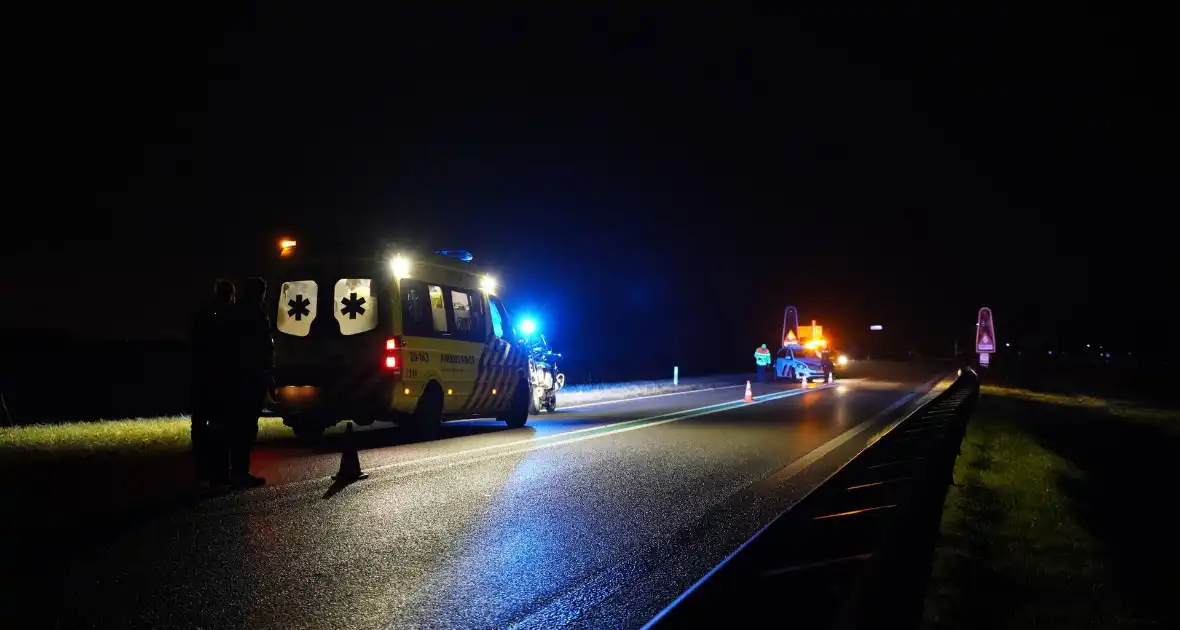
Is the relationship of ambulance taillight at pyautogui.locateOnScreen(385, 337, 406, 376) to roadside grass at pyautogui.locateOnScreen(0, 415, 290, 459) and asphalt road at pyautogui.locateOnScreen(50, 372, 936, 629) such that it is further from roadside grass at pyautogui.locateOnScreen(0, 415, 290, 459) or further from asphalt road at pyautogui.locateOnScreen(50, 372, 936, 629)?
roadside grass at pyautogui.locateOnScreen(0, 415, 290, 459)

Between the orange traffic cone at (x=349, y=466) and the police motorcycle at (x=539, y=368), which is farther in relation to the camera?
the police motorcycle at (x=539, y=368)

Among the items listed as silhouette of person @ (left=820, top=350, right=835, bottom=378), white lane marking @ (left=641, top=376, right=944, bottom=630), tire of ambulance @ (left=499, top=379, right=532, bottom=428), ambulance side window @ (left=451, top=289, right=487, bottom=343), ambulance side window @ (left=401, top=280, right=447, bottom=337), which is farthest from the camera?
silhouette of person @ (left=820, top=350, right=835, bottom=378)

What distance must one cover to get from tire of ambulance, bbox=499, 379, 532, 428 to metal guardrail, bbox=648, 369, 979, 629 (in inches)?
403

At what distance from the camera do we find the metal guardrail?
3232mm

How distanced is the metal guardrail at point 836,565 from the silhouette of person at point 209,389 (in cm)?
584

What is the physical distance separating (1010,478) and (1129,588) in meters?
5.73

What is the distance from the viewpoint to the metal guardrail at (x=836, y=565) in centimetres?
323

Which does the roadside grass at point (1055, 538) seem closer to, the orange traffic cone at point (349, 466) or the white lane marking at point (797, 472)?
the white lane marking at point (797, 472)

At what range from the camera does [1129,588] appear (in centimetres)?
629

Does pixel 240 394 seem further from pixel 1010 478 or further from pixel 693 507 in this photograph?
pixel 1010 478

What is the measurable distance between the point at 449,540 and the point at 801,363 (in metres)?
Answer: 33.8

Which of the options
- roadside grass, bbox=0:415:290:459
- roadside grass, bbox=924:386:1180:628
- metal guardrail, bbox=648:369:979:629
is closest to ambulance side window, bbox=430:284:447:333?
roadside grass, bbox=0:415:290:459

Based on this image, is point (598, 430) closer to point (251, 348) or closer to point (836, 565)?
point (251, 348)

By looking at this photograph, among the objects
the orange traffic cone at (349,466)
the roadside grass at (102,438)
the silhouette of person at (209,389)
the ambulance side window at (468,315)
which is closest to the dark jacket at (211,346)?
the silhouette of person at (209,389)
